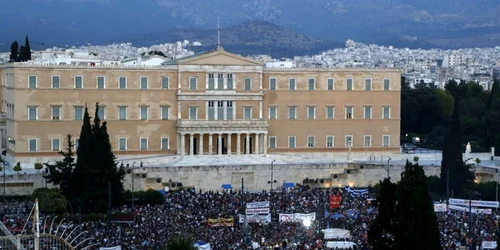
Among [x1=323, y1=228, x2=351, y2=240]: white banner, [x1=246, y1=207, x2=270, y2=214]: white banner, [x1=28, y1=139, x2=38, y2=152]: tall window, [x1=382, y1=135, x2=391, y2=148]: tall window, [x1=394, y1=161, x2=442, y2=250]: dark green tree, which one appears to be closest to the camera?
[x1=394, y1=161, x2=442, y2=250]: dark green tree

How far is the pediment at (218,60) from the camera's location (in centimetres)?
6562

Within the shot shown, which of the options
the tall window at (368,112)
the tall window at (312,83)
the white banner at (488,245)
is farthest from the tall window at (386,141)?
the white banner at (488,245)

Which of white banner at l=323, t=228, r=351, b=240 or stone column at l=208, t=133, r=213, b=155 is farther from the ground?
stone column at l=208, t=133, r=213, b=155

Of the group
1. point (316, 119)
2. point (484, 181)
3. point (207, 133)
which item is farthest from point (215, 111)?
point (484, 181)

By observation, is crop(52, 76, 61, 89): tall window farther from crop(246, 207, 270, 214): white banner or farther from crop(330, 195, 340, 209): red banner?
crop(246, 207, 270, 214): white banner

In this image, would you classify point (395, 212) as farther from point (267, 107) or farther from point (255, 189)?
point (267, 107)

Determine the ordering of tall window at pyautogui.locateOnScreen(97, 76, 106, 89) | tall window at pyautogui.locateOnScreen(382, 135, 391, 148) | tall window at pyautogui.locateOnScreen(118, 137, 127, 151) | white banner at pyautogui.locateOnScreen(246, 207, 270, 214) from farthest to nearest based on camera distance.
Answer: tall window at pyautogui.locateOnScreen(382, 135, 391, 148) → tall window at pyautogui.locateOnScreen(118, 137, 127, 151) → tall window at pyautogui.locateOnScreen(97, 76, 106, 89) → white banner at pyautogui.locateOnScreen(246, 207, 270, 214)

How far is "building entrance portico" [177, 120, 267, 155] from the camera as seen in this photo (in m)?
65.2

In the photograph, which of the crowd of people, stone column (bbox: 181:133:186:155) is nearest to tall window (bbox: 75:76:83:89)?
stone column (bbox: 181:133:186:155)

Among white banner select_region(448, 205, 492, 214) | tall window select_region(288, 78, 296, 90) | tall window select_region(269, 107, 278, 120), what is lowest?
white banner select_region(448, 205, 492, 214)

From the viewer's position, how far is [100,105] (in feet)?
211

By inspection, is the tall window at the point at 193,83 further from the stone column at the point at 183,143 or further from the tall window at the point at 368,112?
the tall window at the point at 368,112

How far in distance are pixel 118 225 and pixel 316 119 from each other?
24.2 metres

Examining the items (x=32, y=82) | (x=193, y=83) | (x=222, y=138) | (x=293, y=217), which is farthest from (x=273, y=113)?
(x=293, y=217)
